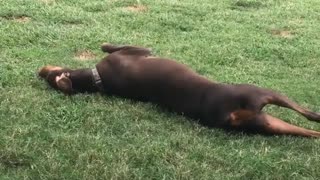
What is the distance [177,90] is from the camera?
530 cm

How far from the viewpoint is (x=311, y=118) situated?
493 centimetres

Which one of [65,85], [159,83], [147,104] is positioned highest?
[159,83]

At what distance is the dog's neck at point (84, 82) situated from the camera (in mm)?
5695

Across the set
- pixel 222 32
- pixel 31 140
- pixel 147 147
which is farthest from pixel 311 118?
pixel 222 32

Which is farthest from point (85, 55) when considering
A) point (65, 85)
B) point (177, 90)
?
point (177, 90)

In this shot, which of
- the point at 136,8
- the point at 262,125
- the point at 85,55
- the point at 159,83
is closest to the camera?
the point at 262,125

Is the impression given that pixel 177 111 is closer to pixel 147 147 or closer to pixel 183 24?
pixel 147 147

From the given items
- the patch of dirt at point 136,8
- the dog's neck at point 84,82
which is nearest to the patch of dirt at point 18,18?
the patch of dirt at point 136,8

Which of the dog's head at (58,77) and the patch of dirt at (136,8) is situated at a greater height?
the patch of dirt at (136,8)

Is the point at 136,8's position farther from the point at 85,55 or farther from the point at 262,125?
the point at 262,125

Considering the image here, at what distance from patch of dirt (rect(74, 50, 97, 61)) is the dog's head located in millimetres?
724

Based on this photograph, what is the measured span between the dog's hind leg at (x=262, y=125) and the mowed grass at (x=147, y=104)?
8 cm

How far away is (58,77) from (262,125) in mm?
1940

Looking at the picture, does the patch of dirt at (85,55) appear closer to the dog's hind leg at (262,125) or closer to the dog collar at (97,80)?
the dog collar at (97,80)
